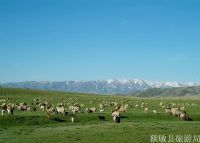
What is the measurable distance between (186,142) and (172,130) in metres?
7.91

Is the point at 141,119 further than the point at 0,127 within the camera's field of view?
Yes

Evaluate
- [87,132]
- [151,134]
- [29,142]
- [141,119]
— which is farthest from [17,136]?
[141,119]

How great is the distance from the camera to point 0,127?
→ 4784 cm

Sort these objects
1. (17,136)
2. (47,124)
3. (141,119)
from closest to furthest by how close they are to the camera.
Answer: (17,136) < (47,124) < (141,119)

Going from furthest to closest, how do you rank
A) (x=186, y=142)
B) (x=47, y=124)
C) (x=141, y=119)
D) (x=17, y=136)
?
(x=141, y=119) < (x=47, y=124) < (x=17, y=136) < (x=186, y=142)

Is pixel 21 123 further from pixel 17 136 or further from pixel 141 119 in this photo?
pixel 141 119

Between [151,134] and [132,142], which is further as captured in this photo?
[151,134]

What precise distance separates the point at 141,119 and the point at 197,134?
21.1 meters

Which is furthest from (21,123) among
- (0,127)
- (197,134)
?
(197,134)

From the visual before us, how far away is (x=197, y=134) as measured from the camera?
39.3 meters

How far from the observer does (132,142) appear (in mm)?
34375

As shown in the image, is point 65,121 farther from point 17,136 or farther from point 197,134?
point 197,134

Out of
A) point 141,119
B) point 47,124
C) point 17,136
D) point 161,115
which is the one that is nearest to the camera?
point 17,136

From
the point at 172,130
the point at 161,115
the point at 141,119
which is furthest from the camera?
the point at 161,115
